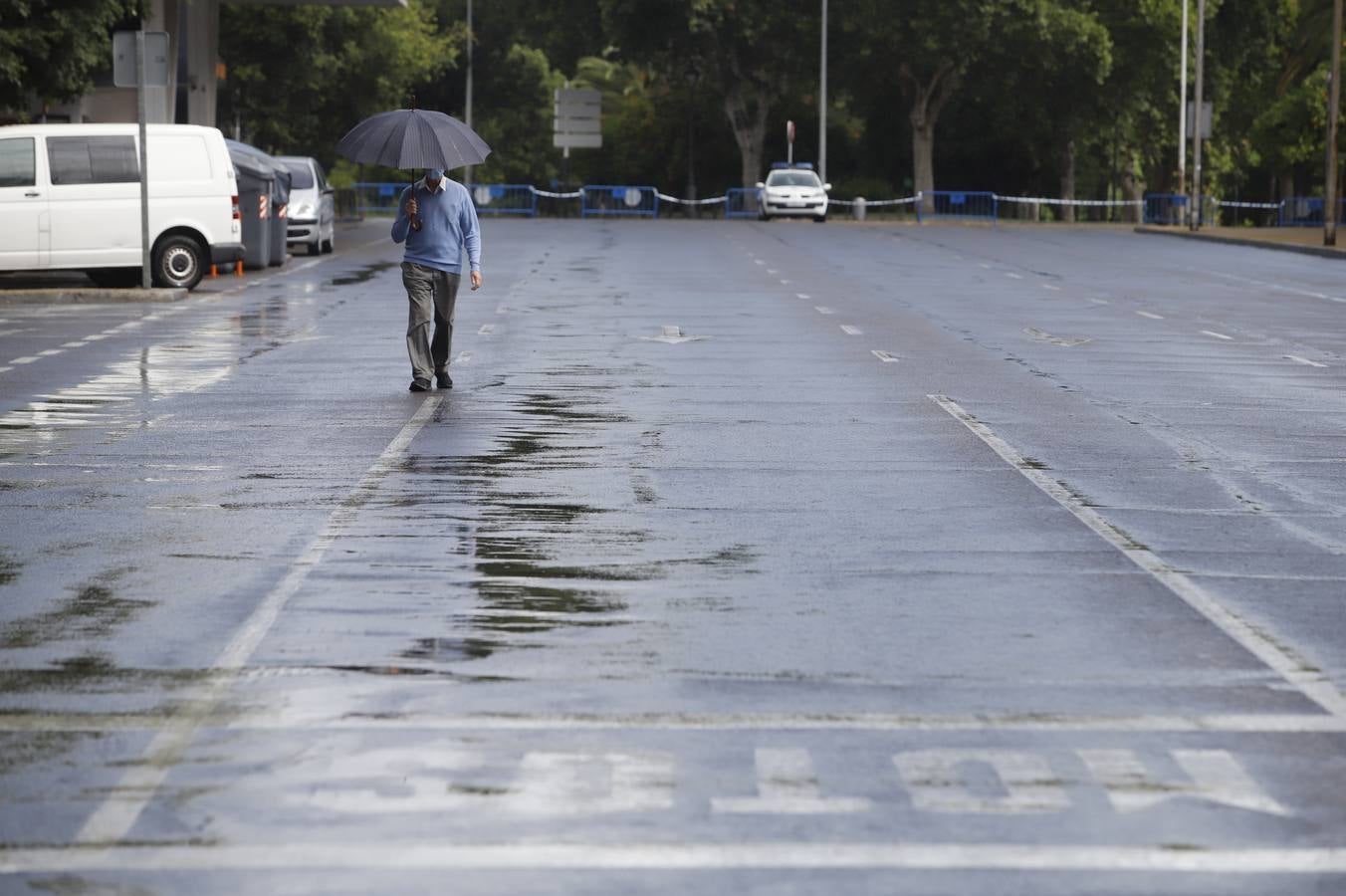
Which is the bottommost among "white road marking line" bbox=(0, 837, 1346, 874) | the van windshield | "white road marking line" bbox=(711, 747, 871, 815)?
"white road marking line" bbox=(0, 837, 1346, 874)

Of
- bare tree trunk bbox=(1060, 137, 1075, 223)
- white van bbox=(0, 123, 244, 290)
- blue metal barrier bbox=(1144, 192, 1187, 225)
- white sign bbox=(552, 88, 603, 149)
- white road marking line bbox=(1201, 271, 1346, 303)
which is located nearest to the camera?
white van bbox=(0, 123, 244, 290)

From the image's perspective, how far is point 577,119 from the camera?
3413 inches

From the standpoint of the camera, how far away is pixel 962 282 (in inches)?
1373

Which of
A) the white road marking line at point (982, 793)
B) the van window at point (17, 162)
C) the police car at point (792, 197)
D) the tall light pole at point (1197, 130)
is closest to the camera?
the white road marking line at point (982, 793)

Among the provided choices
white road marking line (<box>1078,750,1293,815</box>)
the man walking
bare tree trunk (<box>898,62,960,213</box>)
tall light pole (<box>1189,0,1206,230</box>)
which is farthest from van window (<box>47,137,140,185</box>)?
bare tree trunk (<box>898,62,960,213</box>)

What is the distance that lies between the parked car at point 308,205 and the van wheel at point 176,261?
1134 centimetres

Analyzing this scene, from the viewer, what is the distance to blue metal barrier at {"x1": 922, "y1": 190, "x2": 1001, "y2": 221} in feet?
251

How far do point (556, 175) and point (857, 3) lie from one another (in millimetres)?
24135

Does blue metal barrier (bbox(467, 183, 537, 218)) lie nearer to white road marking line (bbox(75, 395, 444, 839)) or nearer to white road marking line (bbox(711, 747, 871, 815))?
white road marking line (bbox(75, 395, 444, 839))

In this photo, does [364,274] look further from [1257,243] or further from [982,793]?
[982,793]

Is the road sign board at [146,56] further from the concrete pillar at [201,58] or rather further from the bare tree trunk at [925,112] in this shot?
the bare tree trunk at [925,112]

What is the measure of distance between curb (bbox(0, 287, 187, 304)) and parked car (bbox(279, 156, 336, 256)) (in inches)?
513

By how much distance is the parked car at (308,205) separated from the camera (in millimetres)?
42969

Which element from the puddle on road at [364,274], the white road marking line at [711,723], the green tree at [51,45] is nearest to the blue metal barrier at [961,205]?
the puddle on road at [364,274]
